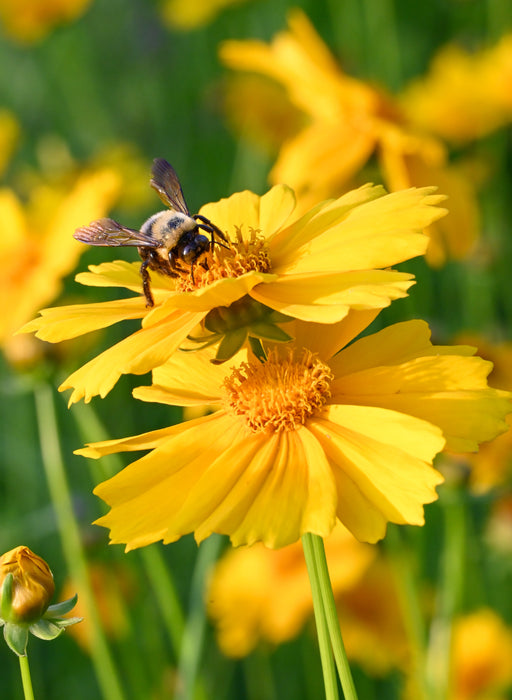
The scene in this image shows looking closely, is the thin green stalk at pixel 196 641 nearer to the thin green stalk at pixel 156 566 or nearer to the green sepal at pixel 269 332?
the thin green stalk at pixel 156 566

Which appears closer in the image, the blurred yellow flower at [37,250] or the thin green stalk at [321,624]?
the thin green stalk at [321,624]

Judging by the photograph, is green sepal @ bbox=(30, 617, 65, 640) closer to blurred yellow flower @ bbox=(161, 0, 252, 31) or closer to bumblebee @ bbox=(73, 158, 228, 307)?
bumblebee @ bbox=(73, 158, 228, 307)

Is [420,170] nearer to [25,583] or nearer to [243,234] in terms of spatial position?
[243,234]

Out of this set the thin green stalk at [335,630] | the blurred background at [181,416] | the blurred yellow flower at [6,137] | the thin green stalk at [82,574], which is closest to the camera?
the thin green stalk at [335,630]

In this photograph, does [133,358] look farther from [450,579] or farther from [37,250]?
[37,250]

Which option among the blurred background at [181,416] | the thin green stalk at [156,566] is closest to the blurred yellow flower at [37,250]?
the blurred background at [181,416]

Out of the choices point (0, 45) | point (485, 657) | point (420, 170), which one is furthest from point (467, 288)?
point (0, 45)

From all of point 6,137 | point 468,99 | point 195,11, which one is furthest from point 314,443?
point 195,11

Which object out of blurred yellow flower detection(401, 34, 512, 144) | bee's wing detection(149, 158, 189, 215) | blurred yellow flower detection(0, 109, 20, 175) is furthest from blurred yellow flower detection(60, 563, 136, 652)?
blurred yellow flower detection(0, 109, 20, 175)
